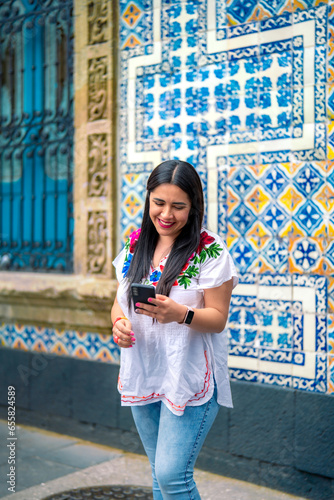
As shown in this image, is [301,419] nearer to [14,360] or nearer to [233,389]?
[233,389]

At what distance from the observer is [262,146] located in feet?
13.4

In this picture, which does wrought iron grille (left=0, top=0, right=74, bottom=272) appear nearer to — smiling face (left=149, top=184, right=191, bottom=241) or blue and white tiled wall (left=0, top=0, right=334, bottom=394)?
blue and white tiled wall (left=0, top=0, right=334, bottom=394)

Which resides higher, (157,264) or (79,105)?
(79,105)

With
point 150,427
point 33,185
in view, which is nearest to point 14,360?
point 33,185

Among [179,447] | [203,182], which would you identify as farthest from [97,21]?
[179,447]

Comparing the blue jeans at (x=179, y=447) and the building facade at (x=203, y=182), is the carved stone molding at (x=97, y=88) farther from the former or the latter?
the blue jeans at (x=179, y=447)

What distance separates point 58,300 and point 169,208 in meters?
3.02

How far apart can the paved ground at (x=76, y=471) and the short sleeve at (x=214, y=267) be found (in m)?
2.05

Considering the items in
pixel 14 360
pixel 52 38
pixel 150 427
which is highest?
pixel 52 38

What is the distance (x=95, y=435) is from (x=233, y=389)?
150 centimetres

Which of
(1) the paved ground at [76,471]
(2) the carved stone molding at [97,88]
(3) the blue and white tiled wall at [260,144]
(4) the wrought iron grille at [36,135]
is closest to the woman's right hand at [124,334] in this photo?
(3) the blue and white tiled wall at [260,144]

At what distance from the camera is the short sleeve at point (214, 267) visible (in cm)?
248

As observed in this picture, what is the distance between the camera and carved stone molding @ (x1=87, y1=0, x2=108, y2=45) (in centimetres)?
498

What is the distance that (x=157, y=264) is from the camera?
2615 millimetres
